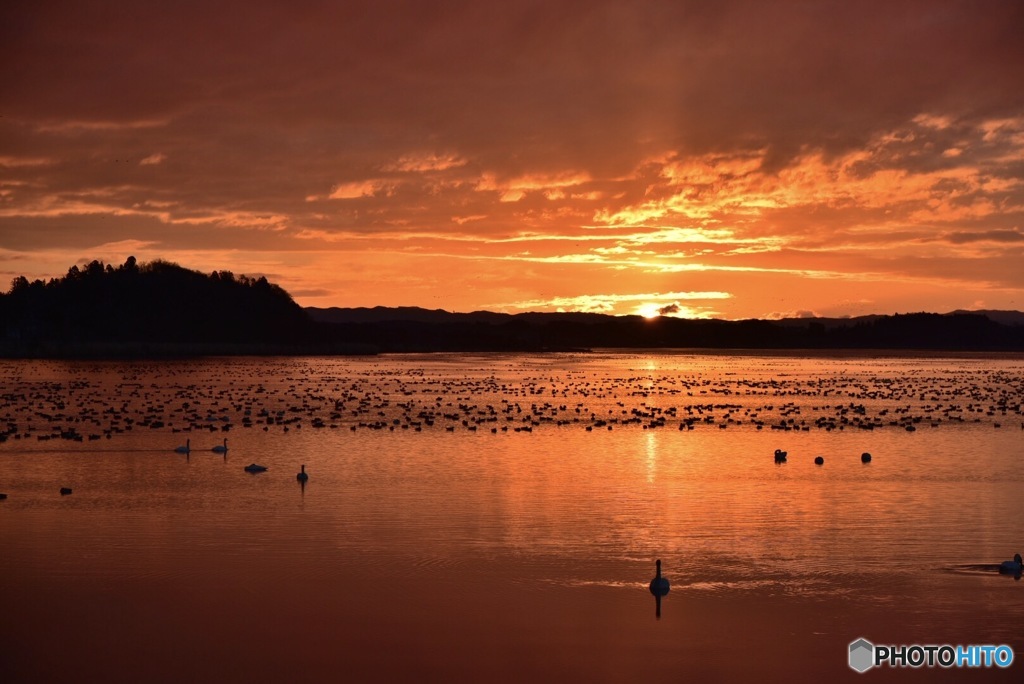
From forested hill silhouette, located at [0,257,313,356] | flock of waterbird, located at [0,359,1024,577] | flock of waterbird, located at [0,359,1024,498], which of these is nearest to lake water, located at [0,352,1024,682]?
flock of waterbird, located at [0,359,1024,577]

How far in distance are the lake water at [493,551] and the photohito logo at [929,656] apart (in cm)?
21

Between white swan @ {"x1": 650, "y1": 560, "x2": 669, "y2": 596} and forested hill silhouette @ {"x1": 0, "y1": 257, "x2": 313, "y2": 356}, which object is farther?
forested hill silhouette @ {"x1": 0, "y1": 257, "x2": 313, "y2": 356}

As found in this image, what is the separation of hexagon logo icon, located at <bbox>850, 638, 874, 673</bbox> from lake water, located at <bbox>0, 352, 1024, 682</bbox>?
0.18 m

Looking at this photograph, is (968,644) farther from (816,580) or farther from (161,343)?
(161,343)

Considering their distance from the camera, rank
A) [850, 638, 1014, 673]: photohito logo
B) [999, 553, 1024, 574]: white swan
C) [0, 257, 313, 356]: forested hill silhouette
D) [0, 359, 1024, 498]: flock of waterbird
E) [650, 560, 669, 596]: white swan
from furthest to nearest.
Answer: [0, 257, 313, 356]: forested hill silhouette < [0, 359, 1024, 498]: flock of waterbird < [999, 553, 1024, 574]: white swan < [650, 560, 669, 596]: white swan < [850, 638, 1014, 673]: photohito logo

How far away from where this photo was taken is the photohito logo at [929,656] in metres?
14.5

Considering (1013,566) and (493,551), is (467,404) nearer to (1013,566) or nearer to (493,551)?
(493,551)

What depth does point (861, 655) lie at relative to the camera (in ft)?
48.3

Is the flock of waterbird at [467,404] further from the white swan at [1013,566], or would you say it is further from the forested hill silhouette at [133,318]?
the forested hill silhouette at [133,318]

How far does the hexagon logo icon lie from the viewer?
14.5 meters

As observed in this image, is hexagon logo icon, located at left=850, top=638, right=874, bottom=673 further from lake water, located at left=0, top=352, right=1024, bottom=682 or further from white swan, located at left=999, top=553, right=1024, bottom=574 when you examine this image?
white swan, located at left=999, top=553, right=1024, bottom=574

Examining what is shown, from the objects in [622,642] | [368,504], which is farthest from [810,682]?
[368,504]

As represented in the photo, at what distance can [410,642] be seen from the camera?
15.3m

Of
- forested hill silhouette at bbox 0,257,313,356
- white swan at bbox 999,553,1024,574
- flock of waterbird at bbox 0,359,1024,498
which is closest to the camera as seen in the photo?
white swan at bbox 999,553,1024,574
